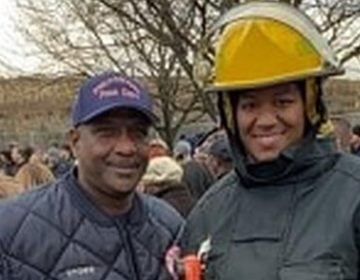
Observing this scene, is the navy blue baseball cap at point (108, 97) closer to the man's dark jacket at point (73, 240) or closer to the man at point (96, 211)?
the man at point (96, 211)

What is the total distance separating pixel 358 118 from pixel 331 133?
1550cm

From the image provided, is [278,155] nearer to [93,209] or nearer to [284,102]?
[284,102]

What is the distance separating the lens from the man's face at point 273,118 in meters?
2.84

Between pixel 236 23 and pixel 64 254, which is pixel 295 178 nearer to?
pixel 236 23

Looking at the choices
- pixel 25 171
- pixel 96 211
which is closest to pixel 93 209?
pixel 96 211

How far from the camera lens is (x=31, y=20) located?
20.6 metres

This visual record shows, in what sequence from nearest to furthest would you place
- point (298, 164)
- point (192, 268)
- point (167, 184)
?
point (298, 164)
point (192, 268)
point (167, 184)

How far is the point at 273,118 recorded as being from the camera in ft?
9.34

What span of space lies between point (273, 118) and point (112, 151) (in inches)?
24.4

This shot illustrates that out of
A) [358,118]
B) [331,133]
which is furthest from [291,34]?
[358,118]

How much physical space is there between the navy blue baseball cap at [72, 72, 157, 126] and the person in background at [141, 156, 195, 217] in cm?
266

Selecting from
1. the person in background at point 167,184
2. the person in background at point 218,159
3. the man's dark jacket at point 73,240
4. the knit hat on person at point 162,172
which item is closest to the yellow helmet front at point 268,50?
the man's dark jacket at point 73,240

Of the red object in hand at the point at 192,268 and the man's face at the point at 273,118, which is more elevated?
the man's face at the point at 273,118

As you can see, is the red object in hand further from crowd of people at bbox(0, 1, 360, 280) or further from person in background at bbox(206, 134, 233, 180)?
person in background at bbox(206, 134, 233, 180)
